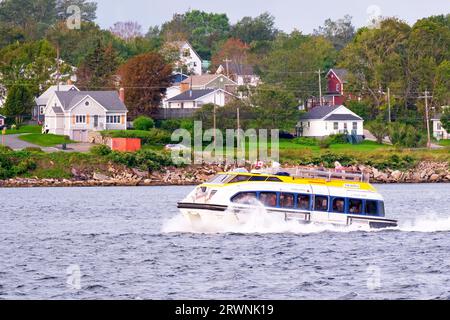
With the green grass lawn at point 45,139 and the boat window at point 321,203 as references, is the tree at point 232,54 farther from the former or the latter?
the boat window at point 321,203

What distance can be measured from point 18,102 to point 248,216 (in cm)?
8140

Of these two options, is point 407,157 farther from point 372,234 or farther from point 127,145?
point 372,234

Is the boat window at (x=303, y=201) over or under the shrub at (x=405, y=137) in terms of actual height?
under

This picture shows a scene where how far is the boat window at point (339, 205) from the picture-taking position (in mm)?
45562

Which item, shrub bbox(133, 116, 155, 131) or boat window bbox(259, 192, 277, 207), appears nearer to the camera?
boat window bbox(259, 192, 277, 207)

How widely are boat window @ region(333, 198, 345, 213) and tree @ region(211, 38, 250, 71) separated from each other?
4795 inches

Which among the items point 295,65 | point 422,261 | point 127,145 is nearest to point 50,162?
point 127,145

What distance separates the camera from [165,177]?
3607 inches

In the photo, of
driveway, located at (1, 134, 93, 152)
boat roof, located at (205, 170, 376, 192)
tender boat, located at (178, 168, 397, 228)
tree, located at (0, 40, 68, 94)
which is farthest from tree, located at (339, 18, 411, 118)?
tender boat, located at (178, 168, 397, 228)

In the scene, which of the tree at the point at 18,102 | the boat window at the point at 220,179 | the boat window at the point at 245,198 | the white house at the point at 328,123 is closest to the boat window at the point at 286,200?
the boat window at the point at 245,198

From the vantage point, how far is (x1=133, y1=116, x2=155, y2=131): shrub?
110188 millimetres

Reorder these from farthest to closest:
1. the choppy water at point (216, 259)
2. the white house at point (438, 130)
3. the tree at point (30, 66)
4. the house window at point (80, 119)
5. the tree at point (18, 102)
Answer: the tree at point (30, 66)
the tree at point (18, 102)
the white house at point (438, 130)
the house window at point (80, 119)
the choppy water at point (216, 259)

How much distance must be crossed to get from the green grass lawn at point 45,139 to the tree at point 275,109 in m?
18.8

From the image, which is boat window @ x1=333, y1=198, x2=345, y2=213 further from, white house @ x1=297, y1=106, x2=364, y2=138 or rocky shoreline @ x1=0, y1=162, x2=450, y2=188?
white house @ x1=297, y1=106, x2=364, y2=138
